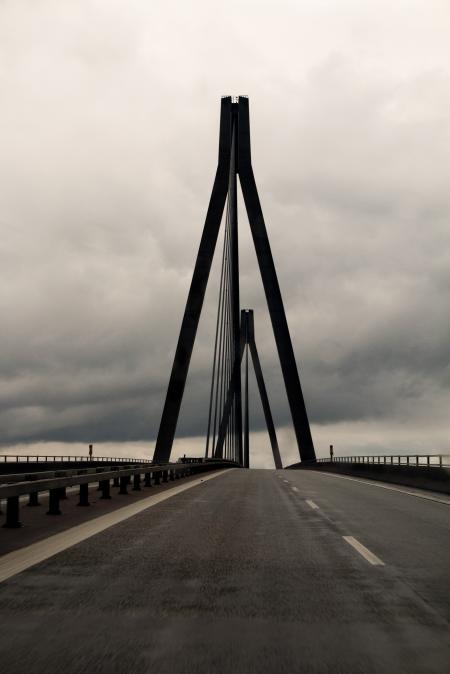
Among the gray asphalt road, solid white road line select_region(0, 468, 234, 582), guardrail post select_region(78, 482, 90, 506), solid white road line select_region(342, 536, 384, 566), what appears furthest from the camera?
guardrail post select_region(78, 482, 90, 506)

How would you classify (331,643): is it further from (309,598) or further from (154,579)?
(154,579)

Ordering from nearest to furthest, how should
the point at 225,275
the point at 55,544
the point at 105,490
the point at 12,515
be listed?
the point at 55,544 → the point at 12,515 → the point at 105,490 → the point at 225,275

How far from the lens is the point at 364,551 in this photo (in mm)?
8133

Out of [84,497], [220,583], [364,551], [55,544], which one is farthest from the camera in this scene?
[84,497]

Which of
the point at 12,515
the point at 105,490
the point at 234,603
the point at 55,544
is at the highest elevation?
the point at 105,490

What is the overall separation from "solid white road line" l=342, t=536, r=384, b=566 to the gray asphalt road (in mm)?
67

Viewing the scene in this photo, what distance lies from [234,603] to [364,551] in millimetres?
3051

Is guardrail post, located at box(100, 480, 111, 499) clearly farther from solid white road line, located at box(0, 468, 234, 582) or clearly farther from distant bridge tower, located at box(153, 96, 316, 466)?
distant bridge tower, located at box(153, 96, 316, 466)

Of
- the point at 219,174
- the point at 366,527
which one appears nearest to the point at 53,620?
the point at 366,527

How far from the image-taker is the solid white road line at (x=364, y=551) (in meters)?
7.45

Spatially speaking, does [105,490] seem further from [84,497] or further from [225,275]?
[225,275]

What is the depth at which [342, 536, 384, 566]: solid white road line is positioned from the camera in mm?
7453

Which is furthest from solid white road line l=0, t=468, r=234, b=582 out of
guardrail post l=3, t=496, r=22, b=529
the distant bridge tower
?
the distant bridge tower

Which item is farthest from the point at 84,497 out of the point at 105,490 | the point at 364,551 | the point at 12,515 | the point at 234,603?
the point at 234,603
